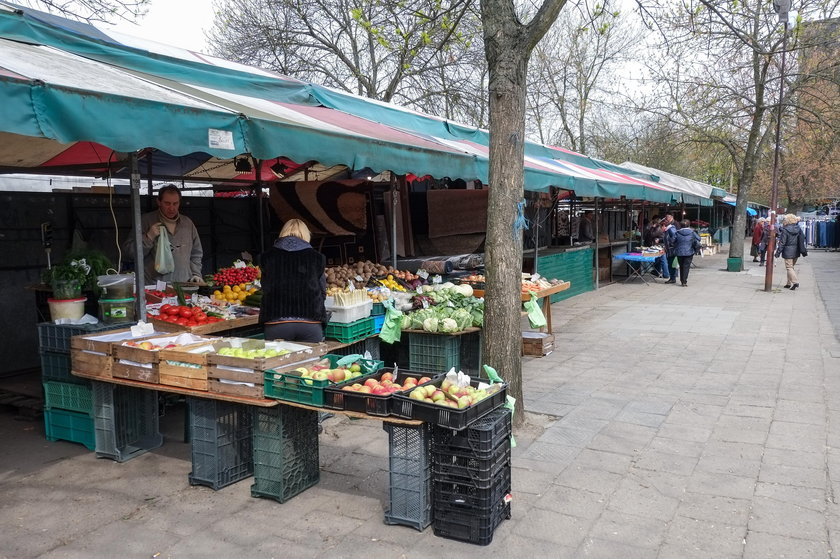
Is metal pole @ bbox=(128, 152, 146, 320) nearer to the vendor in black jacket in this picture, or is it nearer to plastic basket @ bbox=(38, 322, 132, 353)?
plastic basket @ bbox=(38, 322, 132, 353)

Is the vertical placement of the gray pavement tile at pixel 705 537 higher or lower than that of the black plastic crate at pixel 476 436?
lower

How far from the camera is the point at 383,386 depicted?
402cm

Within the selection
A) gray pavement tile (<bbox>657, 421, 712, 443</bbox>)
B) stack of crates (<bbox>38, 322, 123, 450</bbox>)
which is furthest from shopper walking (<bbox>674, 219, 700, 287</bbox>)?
stack of crates (<bbox>38, 322, 123, 450</bbox>)

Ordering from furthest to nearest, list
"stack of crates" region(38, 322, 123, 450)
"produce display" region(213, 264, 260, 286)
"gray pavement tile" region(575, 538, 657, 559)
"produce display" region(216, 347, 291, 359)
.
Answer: "produce display" region(213, 264, 260, 286) → "stack of crates" region(38, 322, 123, 450) → "produce display" region(216, 347, 291, 359) → "gray pavement tile" region(575, 538, 657, 559)

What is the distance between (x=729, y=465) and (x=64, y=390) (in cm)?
517

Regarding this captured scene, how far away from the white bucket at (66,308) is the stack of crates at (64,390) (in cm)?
10

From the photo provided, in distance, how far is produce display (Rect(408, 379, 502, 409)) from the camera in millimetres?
3720

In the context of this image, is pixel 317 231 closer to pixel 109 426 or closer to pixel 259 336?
pixel 259 336

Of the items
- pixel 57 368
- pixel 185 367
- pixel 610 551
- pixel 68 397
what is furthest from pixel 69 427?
pixel 610 551


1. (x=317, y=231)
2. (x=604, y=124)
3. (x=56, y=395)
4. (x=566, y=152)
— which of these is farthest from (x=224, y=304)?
(x=604, y=124)

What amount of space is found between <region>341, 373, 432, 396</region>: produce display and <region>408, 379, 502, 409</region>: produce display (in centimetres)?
14

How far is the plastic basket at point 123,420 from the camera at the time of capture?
4.85m

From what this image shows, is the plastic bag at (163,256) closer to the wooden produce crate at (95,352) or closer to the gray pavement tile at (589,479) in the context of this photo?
the wooden produce crate at (95,352)

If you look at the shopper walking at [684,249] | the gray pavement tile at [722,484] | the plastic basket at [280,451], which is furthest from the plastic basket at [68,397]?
the shopper walking at [684,249]
